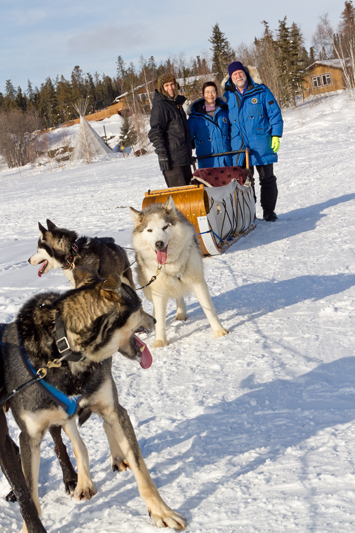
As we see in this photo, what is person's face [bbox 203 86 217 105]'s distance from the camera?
6320mm

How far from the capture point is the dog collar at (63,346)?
180 centimetres

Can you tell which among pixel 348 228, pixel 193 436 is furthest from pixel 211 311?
pixel 348 228

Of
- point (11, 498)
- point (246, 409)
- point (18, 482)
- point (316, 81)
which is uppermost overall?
point (316, 81)

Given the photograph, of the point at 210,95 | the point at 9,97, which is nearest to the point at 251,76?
the point at 210,95

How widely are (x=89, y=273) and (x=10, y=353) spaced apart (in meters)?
0.51

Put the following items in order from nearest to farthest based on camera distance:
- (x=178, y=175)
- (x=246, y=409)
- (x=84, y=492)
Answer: (x=84, y=492) → (x=246, y=409) → (x=178, y=175)

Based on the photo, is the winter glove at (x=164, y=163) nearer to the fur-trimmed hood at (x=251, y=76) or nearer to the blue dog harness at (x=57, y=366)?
the fur-trimmed hood at (x=251, y=76)

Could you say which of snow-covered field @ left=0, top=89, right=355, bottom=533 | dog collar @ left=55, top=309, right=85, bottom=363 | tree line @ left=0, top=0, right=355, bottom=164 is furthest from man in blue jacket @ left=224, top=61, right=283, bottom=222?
tree line @ left=0, top=0, right=355, bottom=164

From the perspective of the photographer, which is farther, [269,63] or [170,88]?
[269,63]

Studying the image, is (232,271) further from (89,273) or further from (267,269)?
(89,273)

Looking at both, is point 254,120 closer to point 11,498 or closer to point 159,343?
point 159,343

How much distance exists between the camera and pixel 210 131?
21.8 ft

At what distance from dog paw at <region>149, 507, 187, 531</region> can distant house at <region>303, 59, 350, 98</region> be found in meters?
45.6

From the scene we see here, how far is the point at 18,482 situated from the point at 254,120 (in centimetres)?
605
